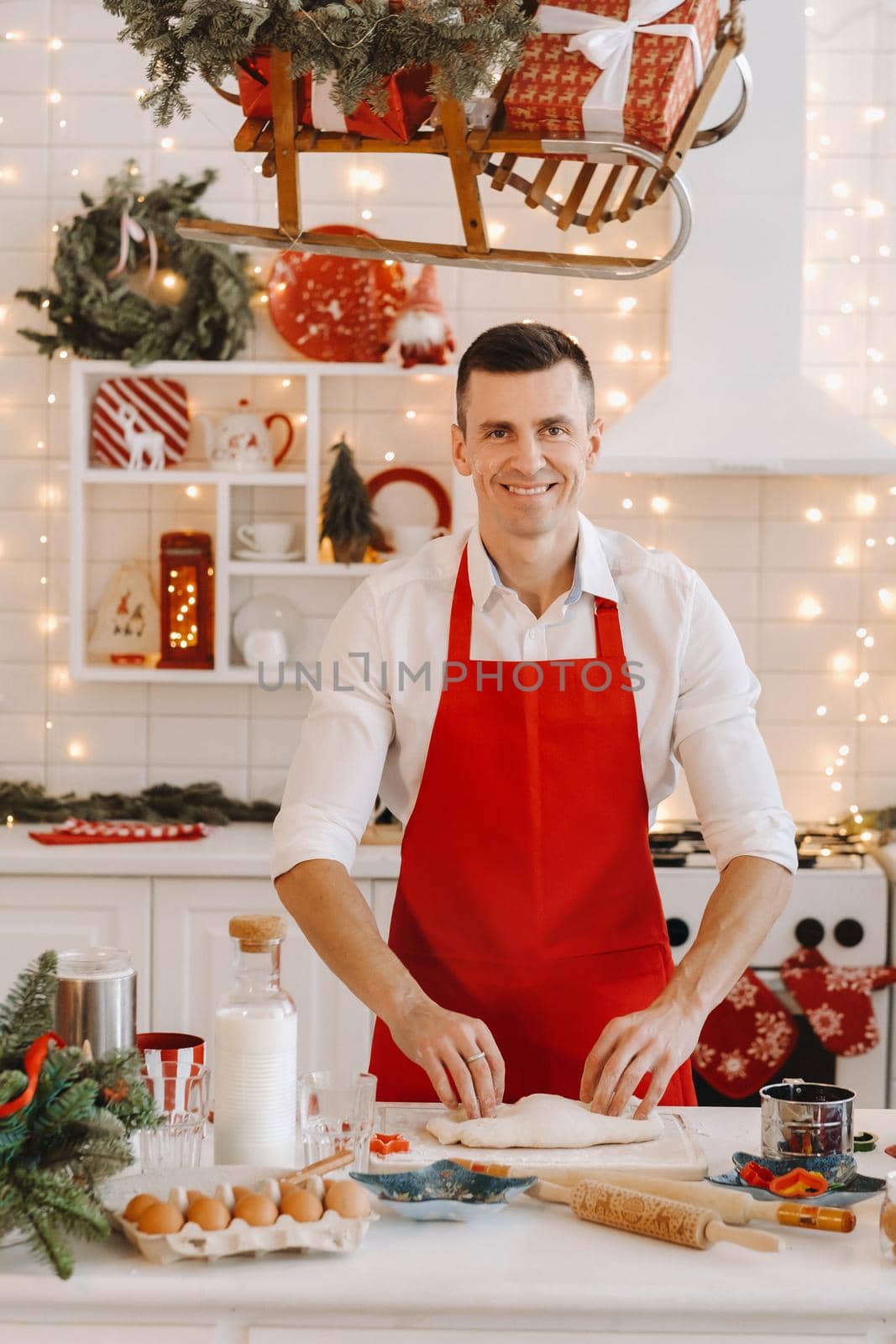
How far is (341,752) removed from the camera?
1.99 meters

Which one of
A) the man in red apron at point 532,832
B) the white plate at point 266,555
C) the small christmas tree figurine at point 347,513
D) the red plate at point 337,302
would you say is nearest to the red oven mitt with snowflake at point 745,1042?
the man in red apron at point 532,832

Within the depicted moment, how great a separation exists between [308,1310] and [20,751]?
273 cm

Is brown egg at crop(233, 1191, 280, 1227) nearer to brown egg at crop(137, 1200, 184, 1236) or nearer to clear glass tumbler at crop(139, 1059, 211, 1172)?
brown egg at crop(137, 1200, 184, 1236)

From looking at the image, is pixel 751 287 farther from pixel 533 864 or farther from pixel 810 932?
pixel 533 864

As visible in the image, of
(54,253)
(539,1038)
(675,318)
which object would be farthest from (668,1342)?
(54,253)

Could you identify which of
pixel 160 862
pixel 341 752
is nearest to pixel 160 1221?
pixel 341 752

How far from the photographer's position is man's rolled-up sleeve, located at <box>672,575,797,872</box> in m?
1.94

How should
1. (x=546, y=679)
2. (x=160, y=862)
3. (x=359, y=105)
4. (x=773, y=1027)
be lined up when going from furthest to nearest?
(x=160, y=862) → (x=773, y=1027) → (x=546, y=679) → (x=359, y=105)

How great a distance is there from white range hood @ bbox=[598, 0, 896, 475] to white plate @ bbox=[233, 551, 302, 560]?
85cm

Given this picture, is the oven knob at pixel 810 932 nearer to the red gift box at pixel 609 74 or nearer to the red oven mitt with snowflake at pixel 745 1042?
the red oven mitt with snowflake at pixel 745 1042

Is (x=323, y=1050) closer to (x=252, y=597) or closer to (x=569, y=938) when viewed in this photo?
(x=252, y=597)

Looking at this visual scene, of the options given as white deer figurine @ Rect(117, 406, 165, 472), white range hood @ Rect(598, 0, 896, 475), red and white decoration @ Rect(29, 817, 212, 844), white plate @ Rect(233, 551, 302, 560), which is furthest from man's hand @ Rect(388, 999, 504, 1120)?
white deer figurine @ Rect(117, 406, 165, 472)

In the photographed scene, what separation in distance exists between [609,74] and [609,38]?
0.12 feet

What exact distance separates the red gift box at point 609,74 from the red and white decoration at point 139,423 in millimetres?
2202
